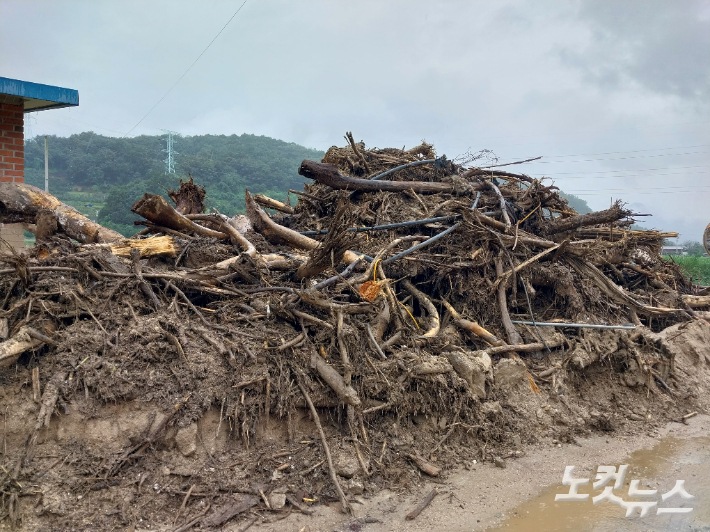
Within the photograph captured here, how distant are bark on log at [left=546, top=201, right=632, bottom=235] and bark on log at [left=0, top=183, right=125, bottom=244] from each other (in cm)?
624

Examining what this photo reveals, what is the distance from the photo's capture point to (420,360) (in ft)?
16.8

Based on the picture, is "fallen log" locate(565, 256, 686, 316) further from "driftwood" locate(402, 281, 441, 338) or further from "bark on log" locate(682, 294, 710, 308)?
"driftwood" locate(402, 281, 441, 338)

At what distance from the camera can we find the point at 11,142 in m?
7.73

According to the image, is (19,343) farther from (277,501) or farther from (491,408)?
(491,408)

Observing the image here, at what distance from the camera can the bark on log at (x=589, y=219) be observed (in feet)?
24.4

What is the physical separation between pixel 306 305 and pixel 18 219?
12.6 feet

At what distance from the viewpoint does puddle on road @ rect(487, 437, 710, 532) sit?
13.4ft

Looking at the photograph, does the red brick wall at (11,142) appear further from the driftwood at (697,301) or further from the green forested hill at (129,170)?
the green forested hill at (129,170)

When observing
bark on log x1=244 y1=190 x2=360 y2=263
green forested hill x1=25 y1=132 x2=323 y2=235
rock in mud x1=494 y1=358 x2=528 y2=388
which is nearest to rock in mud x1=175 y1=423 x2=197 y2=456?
bark on log x1=244 y1=190 x2=360 y2=263

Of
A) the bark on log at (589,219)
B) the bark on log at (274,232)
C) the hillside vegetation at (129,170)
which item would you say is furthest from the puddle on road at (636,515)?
the hillside vegetation at (129,170)

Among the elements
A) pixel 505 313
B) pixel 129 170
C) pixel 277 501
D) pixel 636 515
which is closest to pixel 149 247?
pixel 277 501

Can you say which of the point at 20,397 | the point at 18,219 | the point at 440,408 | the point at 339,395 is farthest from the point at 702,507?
the point at 18,219

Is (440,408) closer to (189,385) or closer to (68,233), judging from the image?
(189,385)

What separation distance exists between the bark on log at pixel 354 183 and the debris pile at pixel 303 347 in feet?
0.10
